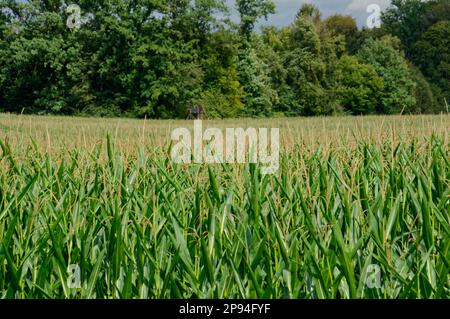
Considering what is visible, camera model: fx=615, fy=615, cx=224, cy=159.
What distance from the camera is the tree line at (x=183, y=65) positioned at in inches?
1893

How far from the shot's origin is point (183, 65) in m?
51.2

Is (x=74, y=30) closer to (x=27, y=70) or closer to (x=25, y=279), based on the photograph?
(x=27, y=70)

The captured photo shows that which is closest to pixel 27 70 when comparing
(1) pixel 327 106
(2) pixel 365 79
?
(1) pixel 327 106

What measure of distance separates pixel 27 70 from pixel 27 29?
3364mm

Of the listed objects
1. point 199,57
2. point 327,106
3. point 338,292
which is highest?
point 199,57

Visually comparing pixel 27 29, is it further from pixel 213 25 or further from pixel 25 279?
pixel 25 279

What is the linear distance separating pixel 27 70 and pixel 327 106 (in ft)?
95.7

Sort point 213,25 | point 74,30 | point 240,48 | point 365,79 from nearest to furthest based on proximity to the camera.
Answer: point 74,30, point 213,25, point 240,48, point 365,79

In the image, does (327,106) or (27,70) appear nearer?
(27,70)

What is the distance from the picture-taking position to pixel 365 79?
221 feet

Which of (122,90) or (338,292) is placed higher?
(122,90)

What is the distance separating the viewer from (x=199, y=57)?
55094mm

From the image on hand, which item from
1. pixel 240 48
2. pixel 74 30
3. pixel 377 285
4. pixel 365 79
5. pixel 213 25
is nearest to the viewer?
pixel 377 285

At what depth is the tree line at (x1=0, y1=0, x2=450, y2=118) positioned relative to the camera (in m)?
48.1
